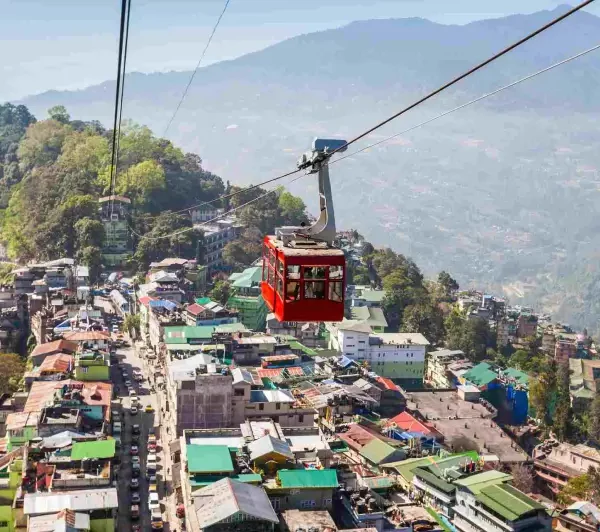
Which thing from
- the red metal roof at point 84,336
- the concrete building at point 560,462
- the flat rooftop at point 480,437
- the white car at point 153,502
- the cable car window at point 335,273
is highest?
the cable car window at point 335,273

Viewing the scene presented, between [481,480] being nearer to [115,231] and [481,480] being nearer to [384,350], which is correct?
[384,350]

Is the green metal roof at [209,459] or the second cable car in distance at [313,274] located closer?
the second cable car in distance at [313,274]

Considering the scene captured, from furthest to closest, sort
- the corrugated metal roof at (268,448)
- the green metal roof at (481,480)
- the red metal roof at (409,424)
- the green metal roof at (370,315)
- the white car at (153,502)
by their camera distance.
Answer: the green metal roof at (370,315) → the red metal roof at (409,424) → the green metal roof at (481,480) → the white car at (153,502) → the corrugated metal roof at (268,448)

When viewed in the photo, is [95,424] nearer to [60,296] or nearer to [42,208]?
[60,296]

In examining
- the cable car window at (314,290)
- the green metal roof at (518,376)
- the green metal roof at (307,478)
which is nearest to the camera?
the cable car window at (314,290)

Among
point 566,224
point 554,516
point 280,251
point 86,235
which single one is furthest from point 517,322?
point 566,224

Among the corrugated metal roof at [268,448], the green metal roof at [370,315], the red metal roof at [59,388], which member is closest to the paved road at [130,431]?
the red metal roof at [59,388]

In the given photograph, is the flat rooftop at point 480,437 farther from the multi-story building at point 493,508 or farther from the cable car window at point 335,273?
the cable car window at point 335,273
